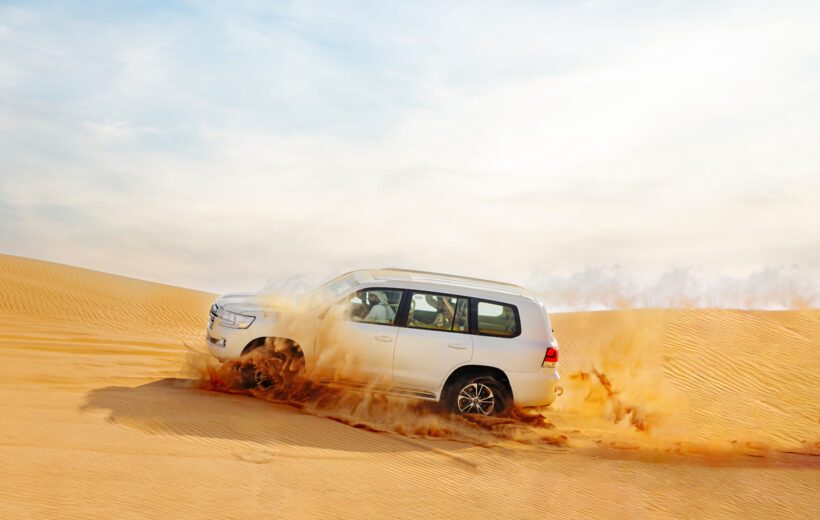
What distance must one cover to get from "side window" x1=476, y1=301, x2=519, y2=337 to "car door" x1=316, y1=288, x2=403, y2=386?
1.11m

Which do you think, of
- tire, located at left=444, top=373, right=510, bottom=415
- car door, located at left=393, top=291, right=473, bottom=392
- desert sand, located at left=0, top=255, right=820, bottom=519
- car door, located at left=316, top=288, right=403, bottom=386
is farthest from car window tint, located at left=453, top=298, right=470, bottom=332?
desert sand, located at left=0, top=255, right=820, bottom=519

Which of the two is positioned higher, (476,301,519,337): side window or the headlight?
(476,301,519,337): side window

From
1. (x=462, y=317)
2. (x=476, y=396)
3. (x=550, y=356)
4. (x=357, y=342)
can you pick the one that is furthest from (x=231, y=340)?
(x=550, y=356)

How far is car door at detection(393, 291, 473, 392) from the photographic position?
8109 mm

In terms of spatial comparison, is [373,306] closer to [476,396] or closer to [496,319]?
[496,319]

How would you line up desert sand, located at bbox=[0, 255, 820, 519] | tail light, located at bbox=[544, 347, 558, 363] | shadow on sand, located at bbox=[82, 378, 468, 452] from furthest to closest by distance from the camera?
tail light, located at bbox=[544, 347, 558, 363] < shadow on sand, located at bbox=[82, 378, 468, 452] < desert sand, located at bbox=[0, 255, 820, 519]

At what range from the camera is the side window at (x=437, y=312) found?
8.30m

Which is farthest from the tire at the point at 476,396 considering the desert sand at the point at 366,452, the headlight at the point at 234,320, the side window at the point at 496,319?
the headlight at the point at 234,320

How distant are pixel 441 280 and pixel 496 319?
92 centimetres

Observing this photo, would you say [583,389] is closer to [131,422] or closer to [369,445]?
[369,445]

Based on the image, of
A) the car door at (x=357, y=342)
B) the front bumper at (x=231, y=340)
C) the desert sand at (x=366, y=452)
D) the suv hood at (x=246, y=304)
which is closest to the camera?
the desert sand at (x=366, y=452)

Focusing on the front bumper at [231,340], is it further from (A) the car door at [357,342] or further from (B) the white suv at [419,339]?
(A) the car door at [357,342]

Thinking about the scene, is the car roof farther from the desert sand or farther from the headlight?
the desert sand

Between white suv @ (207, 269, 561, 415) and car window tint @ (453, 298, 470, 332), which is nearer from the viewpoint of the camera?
white suv @ (207, 269, 561, 415)
